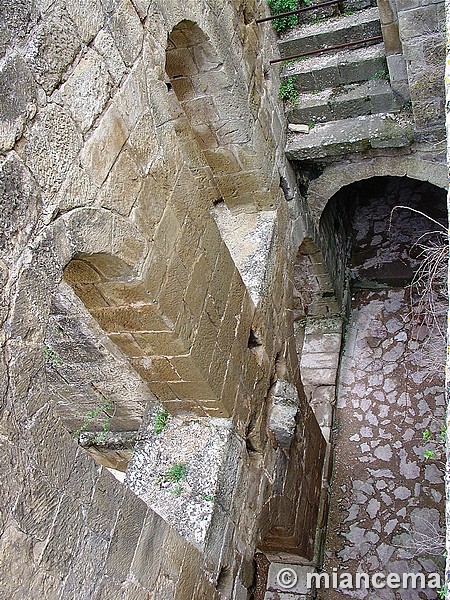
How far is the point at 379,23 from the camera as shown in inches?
204

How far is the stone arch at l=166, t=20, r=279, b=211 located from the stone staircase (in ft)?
2.62

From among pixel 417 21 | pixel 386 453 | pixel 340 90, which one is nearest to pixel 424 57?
pixel 417 21

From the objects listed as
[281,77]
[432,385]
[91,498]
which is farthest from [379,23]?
[91,498]

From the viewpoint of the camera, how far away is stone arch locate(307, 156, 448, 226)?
5.70 metres

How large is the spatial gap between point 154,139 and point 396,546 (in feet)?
14.4

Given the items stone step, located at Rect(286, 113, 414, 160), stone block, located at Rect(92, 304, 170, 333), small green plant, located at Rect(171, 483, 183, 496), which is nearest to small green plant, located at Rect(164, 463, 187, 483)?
small green plant, located at Rect(171, 483, 183, 496)

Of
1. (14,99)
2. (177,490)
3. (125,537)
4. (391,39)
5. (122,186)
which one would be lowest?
(125,537)

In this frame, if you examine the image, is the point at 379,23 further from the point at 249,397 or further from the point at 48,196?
the point at 48,196

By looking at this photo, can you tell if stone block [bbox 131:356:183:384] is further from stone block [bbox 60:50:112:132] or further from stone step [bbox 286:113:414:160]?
stone step [bbox 286:113:414:160]

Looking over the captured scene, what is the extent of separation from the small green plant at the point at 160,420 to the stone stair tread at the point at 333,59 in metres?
3.45

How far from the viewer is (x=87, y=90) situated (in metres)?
2.53

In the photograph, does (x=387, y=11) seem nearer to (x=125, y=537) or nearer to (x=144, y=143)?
(x=144, y=143)

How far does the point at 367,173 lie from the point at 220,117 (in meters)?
2.13

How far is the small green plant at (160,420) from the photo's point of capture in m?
3.72
